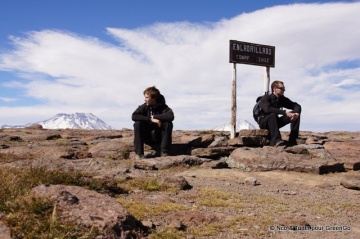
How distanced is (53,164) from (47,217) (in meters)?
5.70

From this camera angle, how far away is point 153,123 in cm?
1269

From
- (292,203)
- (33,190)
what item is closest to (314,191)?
(292,203)

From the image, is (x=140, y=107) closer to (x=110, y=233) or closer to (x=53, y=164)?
(x=53, y=164)

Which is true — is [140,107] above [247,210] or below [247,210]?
above

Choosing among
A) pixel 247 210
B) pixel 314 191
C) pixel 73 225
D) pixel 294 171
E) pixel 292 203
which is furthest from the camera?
pixel 294 171

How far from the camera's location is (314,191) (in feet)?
30.9

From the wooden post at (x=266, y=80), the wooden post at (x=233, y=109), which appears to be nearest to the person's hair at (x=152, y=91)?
the wooden post at (x=233, y=109)

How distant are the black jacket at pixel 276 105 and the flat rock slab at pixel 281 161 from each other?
1507 millimetres

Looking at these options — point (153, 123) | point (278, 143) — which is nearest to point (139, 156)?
point (153, 123)

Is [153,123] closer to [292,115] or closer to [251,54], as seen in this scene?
[292,115]

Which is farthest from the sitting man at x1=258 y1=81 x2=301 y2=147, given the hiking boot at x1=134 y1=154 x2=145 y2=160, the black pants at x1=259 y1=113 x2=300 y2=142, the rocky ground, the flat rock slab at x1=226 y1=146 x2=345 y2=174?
the hiking boot at x1=134 y1=154 x2=145 y2=160

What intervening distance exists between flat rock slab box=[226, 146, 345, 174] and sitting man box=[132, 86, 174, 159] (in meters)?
2.23

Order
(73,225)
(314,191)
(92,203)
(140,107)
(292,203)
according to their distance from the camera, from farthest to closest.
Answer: (140,107) < (314,191) < (292,203) < (92,203) < (73,225)

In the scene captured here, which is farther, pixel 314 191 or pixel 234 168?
pixel 234 168
